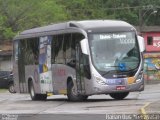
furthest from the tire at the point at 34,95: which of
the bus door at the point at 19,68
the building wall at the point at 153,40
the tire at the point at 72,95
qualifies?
the building wall at the point at 153,40

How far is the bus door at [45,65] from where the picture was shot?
86.1 feet

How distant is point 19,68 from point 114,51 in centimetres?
792

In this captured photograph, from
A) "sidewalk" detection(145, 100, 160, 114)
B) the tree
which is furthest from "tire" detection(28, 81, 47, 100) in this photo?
the tree

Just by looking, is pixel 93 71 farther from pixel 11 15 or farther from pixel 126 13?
pixel 126 13

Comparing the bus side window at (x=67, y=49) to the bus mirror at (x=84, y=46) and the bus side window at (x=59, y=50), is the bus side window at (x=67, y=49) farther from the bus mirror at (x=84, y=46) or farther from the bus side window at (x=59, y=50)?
the bus mirror at (x=84, y=46)

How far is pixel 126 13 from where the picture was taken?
9106 centimetres

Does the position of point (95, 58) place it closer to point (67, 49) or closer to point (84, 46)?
point (84, 46)

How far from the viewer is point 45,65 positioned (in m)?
26.7

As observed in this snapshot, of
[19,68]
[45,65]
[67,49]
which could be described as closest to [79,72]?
[67,49]

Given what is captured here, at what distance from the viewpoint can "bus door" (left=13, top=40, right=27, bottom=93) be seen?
2959 centimetres

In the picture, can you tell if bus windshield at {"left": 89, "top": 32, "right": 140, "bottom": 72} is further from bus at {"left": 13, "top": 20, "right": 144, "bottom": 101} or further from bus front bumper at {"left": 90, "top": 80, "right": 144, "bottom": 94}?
bus front bumper at {"left": 90, "top": 80, "right": 144, "bottom": 94}

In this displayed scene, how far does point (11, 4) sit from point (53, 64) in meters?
27.9

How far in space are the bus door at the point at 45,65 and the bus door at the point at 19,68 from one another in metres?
2.41

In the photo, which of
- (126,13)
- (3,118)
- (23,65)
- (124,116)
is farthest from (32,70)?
(126,13)
